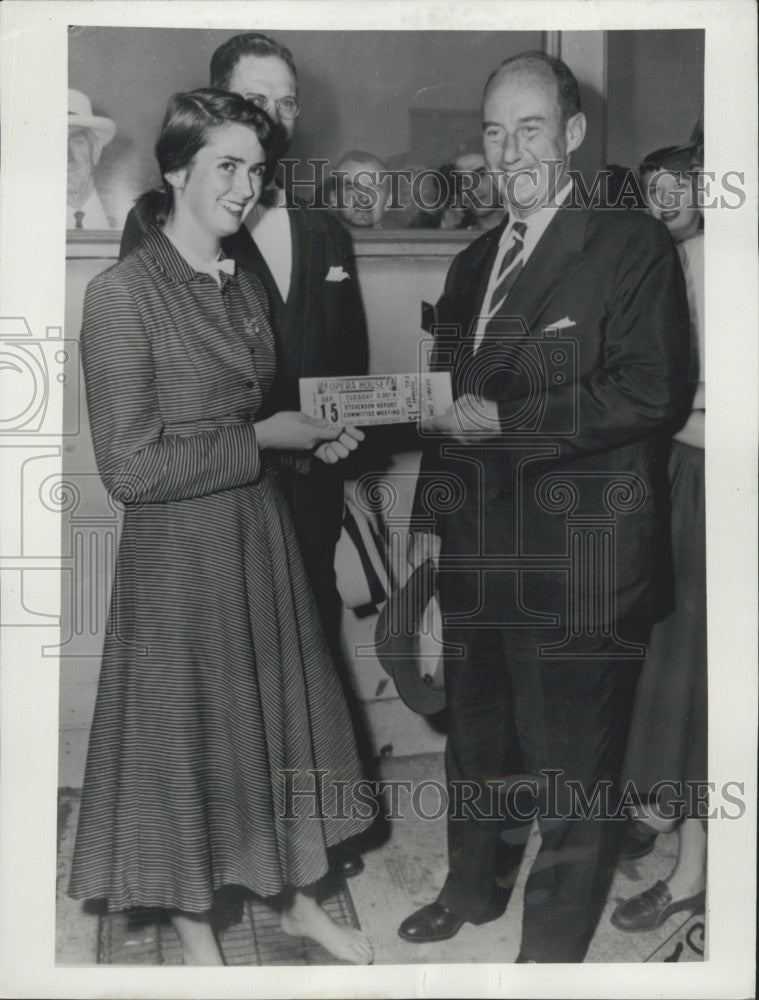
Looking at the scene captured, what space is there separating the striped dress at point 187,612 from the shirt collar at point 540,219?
0.60m

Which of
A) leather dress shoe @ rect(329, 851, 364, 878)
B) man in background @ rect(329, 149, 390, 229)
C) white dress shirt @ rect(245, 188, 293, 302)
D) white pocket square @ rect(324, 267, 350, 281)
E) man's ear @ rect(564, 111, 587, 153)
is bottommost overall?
leather dress shoe @ rect(329, 851, 364, 878)

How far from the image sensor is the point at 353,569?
222 centimetres

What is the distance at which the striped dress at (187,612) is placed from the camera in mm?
2086

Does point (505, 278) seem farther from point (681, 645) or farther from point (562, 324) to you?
point (681, 645)

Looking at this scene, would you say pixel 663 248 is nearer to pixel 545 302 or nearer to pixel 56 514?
pixel 545 302

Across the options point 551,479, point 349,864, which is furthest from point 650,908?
point 551,479

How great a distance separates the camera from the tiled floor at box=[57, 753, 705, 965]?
216cm

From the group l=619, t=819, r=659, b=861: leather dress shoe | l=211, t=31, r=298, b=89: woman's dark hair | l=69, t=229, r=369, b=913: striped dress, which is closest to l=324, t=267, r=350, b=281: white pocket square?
l=69, t=229, r=369, b=913: striped dress

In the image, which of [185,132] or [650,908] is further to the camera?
[650,908]

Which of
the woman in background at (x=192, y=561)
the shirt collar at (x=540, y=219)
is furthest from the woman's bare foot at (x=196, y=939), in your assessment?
the shirt collar at (x=540, y=219)

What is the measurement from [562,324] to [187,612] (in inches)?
39.6

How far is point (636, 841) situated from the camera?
226 centimetres

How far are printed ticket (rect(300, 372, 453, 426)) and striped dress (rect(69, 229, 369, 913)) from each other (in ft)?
0.36

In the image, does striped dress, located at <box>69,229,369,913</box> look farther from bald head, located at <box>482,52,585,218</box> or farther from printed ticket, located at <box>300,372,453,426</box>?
bald head, located at <box>482,52,585,218</box>
